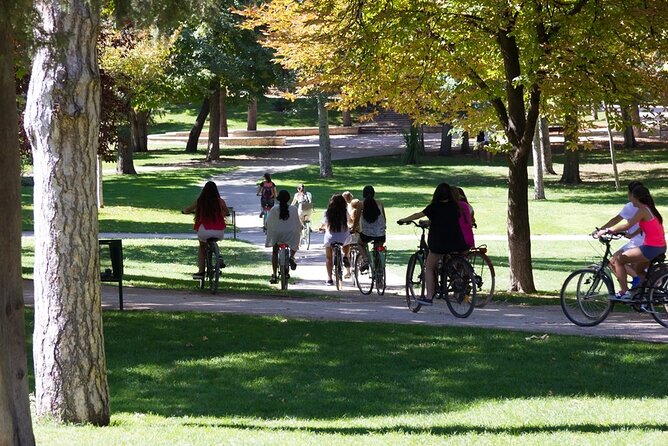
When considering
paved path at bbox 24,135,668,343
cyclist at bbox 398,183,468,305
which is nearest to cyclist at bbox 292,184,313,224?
paved path at bbox 24,135,668,343

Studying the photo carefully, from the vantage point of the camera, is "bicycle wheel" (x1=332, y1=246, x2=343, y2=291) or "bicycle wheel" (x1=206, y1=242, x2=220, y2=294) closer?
"bicycle wheel" (x1=206, y1=242, x2=220, y2=294)

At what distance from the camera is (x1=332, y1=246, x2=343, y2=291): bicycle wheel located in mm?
18328

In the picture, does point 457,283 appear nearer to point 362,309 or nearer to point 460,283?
point 460,283

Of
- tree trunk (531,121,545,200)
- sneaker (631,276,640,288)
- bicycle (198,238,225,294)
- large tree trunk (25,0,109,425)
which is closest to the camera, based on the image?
large tree trunk (25,0,109,425)

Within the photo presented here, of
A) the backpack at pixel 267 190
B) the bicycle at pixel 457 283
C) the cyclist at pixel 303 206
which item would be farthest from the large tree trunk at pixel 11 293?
the backpack at pixel 267 190

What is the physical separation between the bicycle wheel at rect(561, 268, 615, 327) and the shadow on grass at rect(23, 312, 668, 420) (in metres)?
1.18

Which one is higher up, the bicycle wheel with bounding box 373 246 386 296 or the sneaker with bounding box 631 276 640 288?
the sneaker with bounding box 631 276 640 288

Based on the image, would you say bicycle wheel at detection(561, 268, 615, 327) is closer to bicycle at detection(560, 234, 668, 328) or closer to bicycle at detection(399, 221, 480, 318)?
bicycle at detection(560, 234, 668, 328)

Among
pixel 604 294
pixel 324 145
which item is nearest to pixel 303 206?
pixel 604 294

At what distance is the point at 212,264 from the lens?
56.3 ft

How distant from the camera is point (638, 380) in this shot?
9.69 meters

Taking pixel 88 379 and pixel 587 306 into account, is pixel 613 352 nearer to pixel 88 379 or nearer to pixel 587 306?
pixel 587 306

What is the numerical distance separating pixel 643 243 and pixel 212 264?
7.20 metres

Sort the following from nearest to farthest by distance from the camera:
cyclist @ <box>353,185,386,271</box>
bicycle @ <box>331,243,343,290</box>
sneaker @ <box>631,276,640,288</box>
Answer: sneaker @ <box>631,276,640,288</box> < cyclist @ <box>353,185,386,271</box> < bicycle @ <box>331,243,343,290</box>
